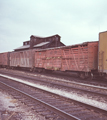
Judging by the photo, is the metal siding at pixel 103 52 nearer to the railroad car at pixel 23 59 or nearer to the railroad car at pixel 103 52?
the railroad car at pixel 103 52

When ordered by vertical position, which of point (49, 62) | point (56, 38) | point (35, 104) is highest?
point (56, 38)

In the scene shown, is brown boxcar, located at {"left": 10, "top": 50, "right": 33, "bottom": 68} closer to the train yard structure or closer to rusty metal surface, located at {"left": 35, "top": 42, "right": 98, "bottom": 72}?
the train yard structure

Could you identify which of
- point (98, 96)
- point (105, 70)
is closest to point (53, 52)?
point (105, 70)

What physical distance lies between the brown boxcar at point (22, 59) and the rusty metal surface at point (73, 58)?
10.7 feet

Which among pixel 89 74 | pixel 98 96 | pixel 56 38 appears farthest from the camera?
pixel 56 38

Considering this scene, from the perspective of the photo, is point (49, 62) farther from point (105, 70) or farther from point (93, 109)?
point (93, 109)

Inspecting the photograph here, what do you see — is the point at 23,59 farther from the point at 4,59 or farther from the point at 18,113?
the point at 18,113

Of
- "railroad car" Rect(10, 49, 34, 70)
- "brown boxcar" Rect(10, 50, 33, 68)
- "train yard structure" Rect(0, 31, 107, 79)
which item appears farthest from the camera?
"brown boxcar" Rect(10, 50, 33, 68)

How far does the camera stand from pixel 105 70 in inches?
378

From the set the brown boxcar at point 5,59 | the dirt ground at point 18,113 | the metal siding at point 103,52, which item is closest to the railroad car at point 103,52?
the metal siding at point 103,52

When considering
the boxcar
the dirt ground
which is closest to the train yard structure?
the boxcar

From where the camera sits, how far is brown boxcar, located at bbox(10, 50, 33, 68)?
65.3 feet

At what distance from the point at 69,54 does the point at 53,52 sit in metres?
2.81

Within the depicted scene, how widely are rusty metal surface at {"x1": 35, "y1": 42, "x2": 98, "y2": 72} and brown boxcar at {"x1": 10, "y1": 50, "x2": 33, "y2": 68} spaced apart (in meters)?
3.26
